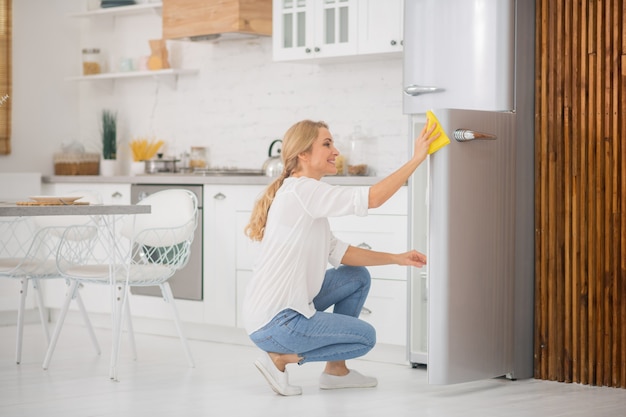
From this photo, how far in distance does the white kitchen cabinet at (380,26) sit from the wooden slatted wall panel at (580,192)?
835mm

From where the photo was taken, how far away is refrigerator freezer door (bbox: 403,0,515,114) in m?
4.43

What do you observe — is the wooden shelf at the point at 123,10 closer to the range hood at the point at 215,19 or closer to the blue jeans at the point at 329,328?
the range hood at the point at 215,19

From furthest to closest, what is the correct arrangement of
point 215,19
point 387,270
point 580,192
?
1. point 215,19
2. point 387,270
3. point 580,192

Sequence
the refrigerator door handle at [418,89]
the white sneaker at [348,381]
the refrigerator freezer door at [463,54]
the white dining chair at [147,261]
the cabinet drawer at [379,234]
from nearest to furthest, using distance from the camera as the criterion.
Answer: the white sneaker at [348,381] < the refrigerator freezer door at [463,54] < the refrigerator door handle at [418,89] < the white dining chair at [147,261] < the cabinet drawer at [379,234]

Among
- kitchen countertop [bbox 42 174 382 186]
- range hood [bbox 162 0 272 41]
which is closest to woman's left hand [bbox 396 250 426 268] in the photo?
kitchen countertop [bbox 42 174 382 186]

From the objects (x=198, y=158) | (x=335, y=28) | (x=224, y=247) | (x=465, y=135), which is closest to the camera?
(x=465, y=135)

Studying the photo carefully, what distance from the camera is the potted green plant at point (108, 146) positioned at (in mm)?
6699

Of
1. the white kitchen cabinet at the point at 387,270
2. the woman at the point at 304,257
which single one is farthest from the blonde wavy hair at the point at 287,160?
the white kitchen cabinet at the point at 387,270

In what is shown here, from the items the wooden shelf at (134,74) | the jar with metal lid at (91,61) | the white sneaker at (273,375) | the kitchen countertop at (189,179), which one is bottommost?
the white sneaker at (273,375)

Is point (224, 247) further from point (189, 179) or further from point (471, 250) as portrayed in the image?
point (471, 250)

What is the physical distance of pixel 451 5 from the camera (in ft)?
14.8

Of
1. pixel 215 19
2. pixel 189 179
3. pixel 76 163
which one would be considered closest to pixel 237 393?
pixel 189 179

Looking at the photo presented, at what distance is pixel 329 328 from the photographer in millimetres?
4047

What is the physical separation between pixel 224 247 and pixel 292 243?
5.42ft
